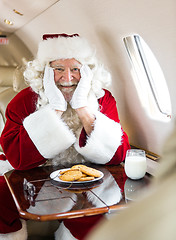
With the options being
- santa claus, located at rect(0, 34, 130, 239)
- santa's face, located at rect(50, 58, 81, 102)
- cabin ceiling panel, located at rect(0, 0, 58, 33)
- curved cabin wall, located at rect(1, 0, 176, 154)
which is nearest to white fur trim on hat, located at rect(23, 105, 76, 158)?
santa claus, located at rect(0, 34, 130, 239)

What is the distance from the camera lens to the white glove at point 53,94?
2277 millimetres

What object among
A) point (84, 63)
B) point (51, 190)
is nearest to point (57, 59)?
point (84, 63)

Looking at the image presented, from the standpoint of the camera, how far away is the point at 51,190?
171 cm

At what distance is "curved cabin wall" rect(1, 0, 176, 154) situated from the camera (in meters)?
2.00

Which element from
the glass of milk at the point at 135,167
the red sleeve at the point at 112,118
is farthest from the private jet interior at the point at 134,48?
the glass of milk at the point at 135,167

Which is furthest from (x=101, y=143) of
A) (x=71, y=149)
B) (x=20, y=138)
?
(x=20, y=138)

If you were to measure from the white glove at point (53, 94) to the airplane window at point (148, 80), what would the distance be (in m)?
0.60

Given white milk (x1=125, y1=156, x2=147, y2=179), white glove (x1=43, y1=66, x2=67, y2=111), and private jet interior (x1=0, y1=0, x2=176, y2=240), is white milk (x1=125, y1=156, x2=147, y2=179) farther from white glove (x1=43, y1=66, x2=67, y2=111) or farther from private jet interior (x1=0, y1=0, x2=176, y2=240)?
white glove (x1=43, y1=66, x2=67, y2=111)

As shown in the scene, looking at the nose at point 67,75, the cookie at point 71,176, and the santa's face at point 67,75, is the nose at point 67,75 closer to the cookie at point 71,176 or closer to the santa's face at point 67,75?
the santa's face at point 67,75

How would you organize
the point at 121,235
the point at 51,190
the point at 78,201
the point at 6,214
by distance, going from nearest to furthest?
1. the point at 121,235
2. the point at 78,201
3. the point at 51,190
4. the point at 6,214

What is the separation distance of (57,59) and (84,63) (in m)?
0.17

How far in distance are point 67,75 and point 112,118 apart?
417 millimetres

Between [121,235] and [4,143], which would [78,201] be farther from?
[121,235]

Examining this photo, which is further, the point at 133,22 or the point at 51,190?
the point at 133,22
